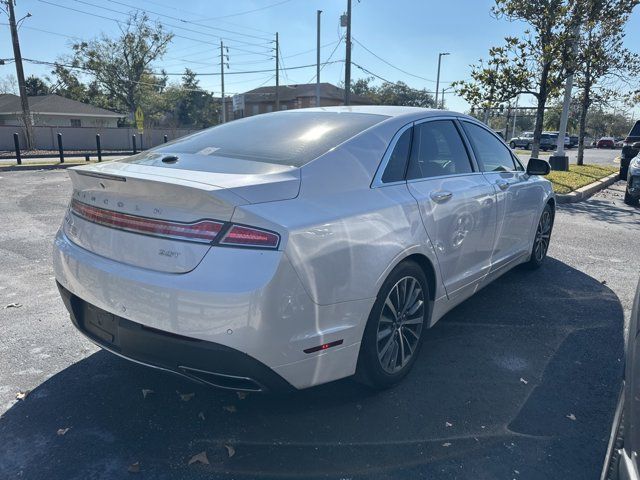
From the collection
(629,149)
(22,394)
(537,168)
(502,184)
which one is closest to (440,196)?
(502,184)

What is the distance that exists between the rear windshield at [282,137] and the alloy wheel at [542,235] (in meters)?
2.88

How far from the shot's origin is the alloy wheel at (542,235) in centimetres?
525

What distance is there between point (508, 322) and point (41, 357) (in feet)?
11.5

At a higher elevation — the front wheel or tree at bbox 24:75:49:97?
tree at bbox 24:75:49:97

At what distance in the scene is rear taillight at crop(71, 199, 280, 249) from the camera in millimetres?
2135

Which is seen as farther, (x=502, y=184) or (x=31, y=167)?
(x=31, y=167)

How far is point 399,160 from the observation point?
3062mm

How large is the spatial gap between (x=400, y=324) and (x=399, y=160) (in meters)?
1.01

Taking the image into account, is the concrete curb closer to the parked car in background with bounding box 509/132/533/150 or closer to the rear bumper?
the rear bumper

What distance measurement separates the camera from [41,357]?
3309 millimetres

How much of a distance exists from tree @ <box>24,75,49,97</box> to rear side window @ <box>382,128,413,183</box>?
62.4 metres

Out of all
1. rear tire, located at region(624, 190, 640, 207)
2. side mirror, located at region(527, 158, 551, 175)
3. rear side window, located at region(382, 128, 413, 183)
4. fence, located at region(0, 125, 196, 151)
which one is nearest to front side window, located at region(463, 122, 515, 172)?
side mirror, located at region(527, 158, 551, 175)

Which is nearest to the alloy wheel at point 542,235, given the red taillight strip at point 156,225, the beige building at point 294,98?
the red taillight strip at point 156,225

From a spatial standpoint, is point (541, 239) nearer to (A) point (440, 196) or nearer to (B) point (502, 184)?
(B) point (502, 184)
